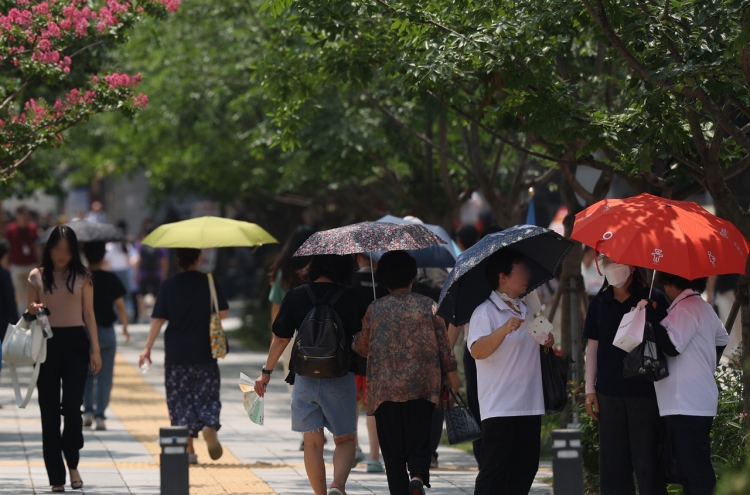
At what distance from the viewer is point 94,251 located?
11.6 m

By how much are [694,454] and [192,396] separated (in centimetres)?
473

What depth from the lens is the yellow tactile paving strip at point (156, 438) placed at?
8859mm

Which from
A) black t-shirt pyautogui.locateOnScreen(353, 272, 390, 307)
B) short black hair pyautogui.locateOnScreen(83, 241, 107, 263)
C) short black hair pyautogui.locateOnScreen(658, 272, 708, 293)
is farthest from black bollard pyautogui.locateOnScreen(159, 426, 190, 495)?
short black hair pyautogui.locateOnScreen(83, 241, 107, 263)

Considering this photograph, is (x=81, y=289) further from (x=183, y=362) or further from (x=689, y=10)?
(x=689, y=10)

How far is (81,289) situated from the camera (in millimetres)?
8617

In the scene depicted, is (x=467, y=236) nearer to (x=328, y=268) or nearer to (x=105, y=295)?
(x=328, y=268)

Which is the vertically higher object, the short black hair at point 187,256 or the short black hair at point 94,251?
the short black hair at point 94,251

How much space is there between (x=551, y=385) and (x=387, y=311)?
1.18 metres

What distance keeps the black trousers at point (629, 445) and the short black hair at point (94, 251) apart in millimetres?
6290

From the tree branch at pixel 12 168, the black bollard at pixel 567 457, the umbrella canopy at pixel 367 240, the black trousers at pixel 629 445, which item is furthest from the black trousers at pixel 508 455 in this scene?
the tree branch at pixel 12 168

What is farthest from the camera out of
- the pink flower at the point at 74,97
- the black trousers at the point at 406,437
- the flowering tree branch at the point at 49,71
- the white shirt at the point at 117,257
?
the white shirt at the point at 117,257

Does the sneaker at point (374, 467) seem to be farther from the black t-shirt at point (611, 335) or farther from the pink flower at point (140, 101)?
the pink flower at point (140, 101)

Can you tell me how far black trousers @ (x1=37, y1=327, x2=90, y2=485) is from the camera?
838cm

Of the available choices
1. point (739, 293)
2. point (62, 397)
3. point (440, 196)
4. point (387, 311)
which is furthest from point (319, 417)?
point (440, 196)
